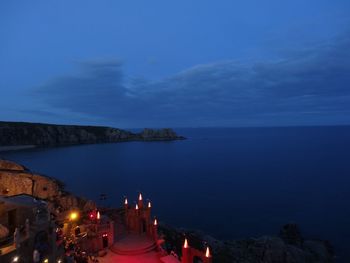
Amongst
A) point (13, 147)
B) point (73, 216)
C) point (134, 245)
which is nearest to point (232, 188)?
point (73, 216)

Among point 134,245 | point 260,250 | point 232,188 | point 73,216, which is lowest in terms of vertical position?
point 232,188

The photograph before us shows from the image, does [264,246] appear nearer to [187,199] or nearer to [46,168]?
[187,199]

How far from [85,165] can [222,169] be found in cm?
5052

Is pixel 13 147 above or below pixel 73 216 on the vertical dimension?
below

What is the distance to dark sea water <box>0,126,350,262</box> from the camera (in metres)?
50.2

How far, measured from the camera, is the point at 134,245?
22.4 metres

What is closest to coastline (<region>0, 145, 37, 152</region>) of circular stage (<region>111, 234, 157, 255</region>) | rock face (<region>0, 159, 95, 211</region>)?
rock face (<region>0, 159, 95, 211</region>)

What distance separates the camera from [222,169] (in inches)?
4031

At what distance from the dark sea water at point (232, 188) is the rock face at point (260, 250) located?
3.25 meters

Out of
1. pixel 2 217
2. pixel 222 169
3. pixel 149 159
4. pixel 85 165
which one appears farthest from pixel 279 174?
pixel 2 217

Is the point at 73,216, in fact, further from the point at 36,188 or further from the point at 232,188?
the point at 232,188

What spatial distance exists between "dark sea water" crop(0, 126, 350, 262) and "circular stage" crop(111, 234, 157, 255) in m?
24.8

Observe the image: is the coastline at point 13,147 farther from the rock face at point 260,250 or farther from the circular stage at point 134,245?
the circular stage at point 134,245

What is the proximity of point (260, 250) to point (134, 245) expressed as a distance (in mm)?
18836
